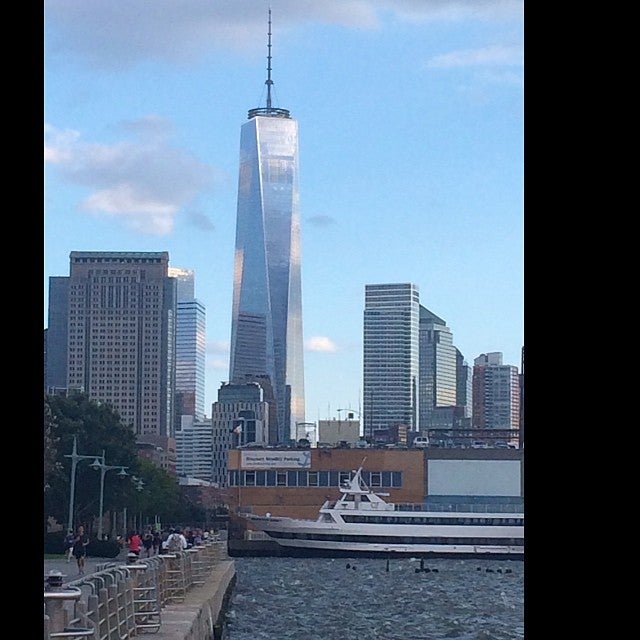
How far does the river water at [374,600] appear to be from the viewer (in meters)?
26.4

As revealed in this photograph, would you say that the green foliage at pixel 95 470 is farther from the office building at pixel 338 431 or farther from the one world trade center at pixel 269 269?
the one world trade center at pixel 269 269

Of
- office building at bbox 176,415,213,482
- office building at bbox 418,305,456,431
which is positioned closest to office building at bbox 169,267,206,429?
office building at bbox 176,415,213,482

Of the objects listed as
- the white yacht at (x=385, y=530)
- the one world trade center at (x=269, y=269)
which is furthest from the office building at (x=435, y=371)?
the white yacht at (x=385, y=530)

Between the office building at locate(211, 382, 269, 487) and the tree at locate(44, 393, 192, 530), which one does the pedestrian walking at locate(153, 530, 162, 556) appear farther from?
the office building at locate(211, 382, 269, 487)

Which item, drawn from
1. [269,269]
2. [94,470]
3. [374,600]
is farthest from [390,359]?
[94,470]

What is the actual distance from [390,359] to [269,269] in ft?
21.9

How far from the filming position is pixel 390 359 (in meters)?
43.1

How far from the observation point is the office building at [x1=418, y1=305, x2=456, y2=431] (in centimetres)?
4053

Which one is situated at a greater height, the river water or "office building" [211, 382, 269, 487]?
"office building" [211, 382, 269, 487]

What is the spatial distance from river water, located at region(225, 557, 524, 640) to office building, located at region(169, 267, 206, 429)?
630 centimetres
